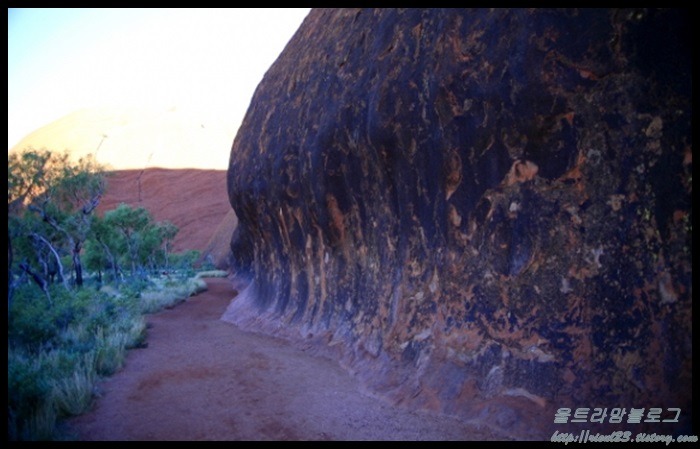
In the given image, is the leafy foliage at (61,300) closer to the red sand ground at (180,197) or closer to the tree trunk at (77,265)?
the tree trunk at (77,265)

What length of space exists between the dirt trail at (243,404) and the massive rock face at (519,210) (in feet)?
1.46

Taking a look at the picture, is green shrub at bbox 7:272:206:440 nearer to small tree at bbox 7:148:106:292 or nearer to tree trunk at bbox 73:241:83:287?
tree trunk at bbox 73:241:83:287

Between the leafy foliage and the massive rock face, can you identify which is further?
the leafy foliage

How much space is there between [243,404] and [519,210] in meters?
3.96

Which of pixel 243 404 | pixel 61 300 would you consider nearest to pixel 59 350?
pixel 243 404

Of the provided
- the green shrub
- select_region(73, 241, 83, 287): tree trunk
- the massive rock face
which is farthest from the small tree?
the massive rock face

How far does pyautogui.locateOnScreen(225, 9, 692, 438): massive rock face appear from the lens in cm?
438

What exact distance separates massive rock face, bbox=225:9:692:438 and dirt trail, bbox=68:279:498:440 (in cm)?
45

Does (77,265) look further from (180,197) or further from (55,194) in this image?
(180,197)

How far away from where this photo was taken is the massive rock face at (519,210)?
438 centimetres

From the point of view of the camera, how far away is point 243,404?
5.69 metres

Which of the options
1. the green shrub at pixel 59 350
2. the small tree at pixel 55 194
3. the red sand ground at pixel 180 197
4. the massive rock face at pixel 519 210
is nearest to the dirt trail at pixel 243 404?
the green shrub at pixel 59 350

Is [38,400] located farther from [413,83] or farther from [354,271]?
[413,83]

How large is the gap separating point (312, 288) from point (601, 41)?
7040 mm
